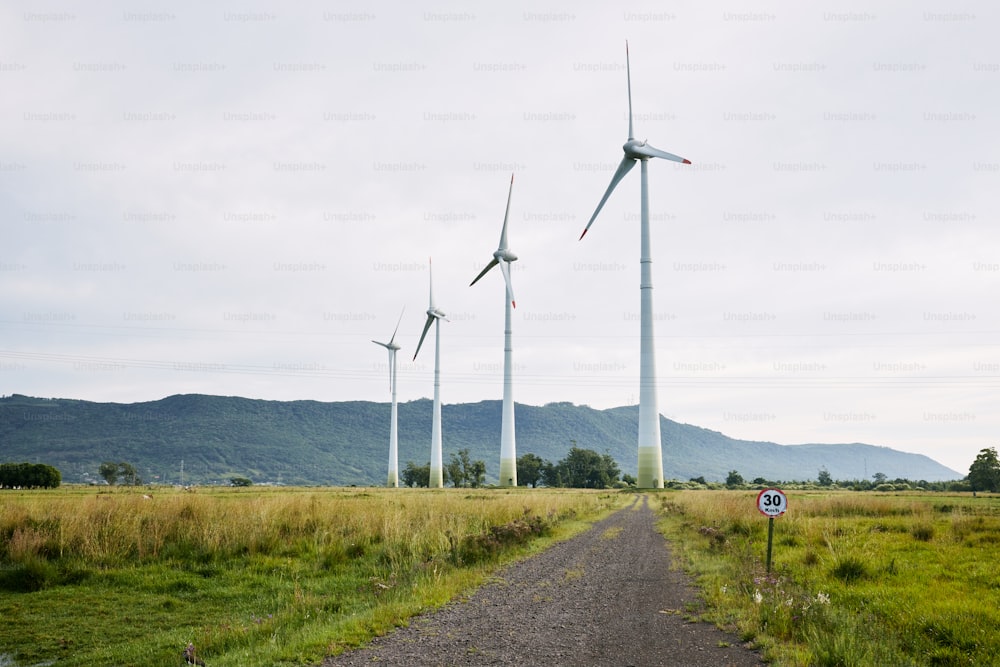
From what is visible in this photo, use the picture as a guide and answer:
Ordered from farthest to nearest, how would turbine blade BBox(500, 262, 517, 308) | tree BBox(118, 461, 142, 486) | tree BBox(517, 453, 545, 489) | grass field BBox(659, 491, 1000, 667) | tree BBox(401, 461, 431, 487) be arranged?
tree BBox(118, 461, 142, 486), tree BBox(401, 461, 431, 487), tree BBox(517, 453, 545, 489), turbine blade BBox(500, 262, 517, 308), grass field BBox(659, 491, 1000, 667)

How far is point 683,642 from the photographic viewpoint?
11.0 meters

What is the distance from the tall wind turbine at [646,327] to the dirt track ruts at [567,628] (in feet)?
191

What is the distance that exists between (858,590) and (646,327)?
2424 inches

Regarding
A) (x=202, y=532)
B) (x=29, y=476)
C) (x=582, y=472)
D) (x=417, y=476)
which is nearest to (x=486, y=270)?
(x=582, y=472)

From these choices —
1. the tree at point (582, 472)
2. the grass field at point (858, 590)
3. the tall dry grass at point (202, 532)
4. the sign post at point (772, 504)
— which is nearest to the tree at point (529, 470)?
the tree at point (582, 472)

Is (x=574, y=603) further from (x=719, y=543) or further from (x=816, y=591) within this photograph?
(x=719, y=543)

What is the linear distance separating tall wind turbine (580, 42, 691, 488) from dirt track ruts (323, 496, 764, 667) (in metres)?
58.1

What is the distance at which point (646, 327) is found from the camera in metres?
75.3

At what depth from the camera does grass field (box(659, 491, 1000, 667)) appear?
10477mm

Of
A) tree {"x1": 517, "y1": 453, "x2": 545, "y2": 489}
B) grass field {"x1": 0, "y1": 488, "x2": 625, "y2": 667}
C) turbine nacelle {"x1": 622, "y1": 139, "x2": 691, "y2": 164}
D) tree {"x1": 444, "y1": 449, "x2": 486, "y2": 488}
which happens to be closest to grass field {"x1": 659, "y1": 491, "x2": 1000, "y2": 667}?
grass field {"x1": 0, "y1": 488, "x2": 625, "y2": 667}

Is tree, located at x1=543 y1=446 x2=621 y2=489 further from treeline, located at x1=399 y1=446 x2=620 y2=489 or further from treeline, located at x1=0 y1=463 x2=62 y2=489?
treeline, located at x1=0 y1=463 x2=62 y2=489

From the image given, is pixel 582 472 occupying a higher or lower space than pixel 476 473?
higher

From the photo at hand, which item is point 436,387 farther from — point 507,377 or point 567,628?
point 567,628

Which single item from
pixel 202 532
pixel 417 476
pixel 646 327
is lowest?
pixel 417 476
